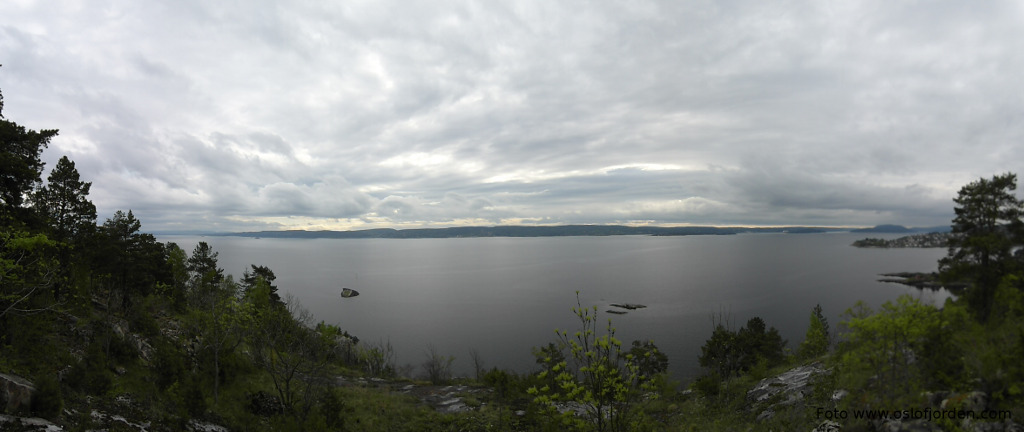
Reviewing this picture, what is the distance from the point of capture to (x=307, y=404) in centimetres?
1503

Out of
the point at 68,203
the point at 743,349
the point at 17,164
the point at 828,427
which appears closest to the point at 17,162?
the point at 17,164

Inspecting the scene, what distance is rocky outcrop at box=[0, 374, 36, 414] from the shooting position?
8570 millimetres

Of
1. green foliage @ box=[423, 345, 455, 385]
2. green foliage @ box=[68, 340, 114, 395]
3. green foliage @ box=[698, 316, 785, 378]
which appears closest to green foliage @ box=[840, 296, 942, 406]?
green foliage @ box=[698, 316, 785, 378]

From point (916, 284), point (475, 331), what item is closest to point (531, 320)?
point (475, 331)

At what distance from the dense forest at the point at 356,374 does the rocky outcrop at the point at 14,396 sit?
35 mm

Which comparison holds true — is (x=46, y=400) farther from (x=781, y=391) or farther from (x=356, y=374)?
(x=356, y=374)

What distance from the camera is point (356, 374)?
3459cm

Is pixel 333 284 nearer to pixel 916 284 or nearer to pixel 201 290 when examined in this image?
pixel 201 290

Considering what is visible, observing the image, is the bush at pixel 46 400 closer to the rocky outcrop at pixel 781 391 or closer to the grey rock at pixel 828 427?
the grey rock at pixel 828 427

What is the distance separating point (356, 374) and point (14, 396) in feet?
91.5

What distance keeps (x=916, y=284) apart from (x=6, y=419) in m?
146

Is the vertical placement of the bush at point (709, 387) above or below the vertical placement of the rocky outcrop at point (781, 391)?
below

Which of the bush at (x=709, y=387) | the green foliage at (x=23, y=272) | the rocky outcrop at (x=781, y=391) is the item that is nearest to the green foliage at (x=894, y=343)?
the rocky outcrop at (x=781, y=391)

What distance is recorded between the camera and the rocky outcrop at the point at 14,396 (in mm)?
8570
